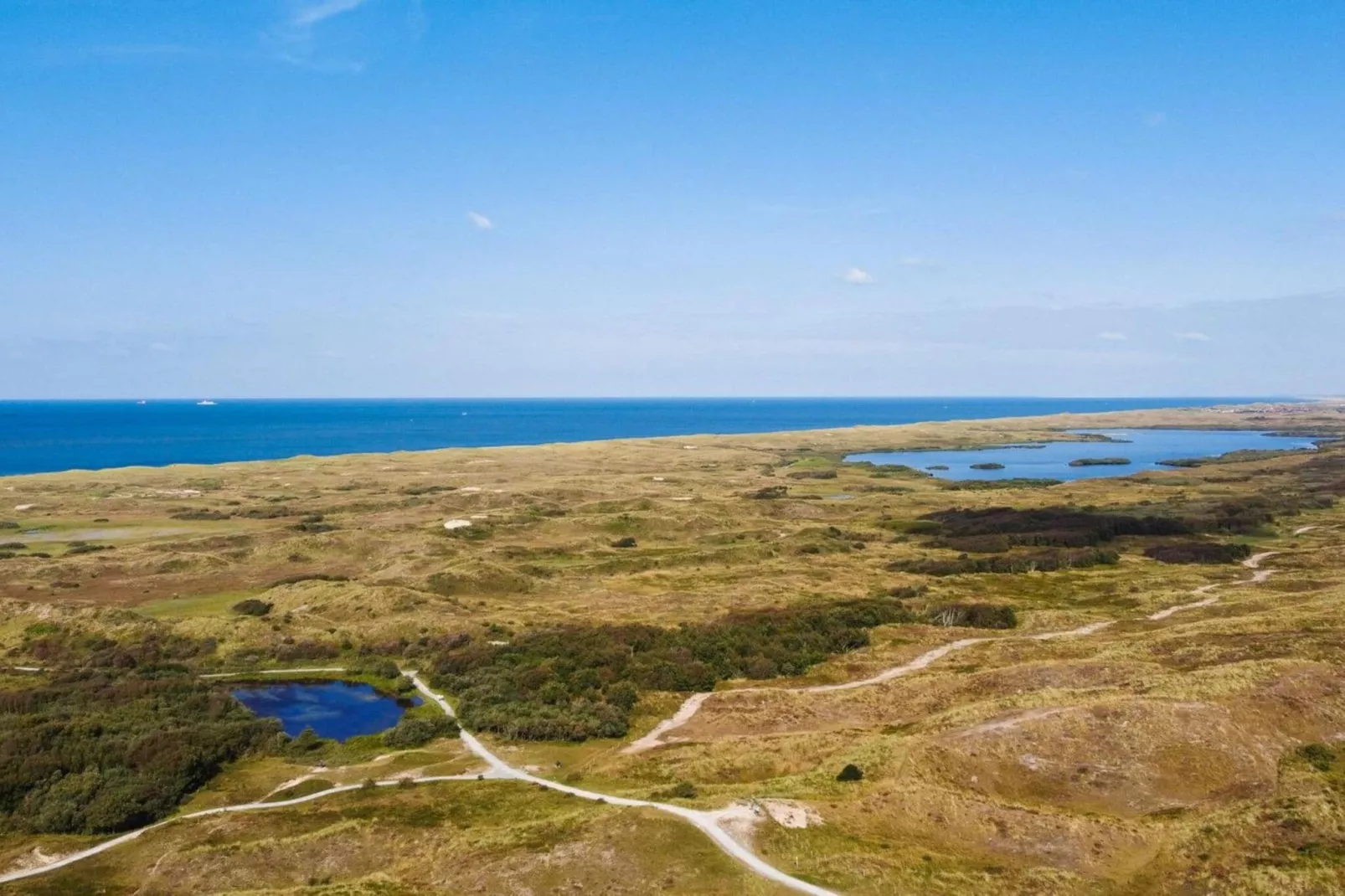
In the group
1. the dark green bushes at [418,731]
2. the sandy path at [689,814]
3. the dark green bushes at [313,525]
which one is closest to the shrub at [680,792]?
the sandy path at [689,814]

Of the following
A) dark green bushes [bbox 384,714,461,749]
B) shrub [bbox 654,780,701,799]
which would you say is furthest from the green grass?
shrub [bbox 654,780,701,799]

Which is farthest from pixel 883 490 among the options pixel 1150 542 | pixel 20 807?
pixel 20 807

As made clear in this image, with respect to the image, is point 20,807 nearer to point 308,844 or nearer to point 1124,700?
point 308,844

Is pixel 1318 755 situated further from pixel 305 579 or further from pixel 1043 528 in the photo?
pixel 305 579

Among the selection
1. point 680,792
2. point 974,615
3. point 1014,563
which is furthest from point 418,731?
point 1014,563

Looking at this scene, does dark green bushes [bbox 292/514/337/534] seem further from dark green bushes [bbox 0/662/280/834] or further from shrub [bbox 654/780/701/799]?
shrub [bbox 654/780/701/799]

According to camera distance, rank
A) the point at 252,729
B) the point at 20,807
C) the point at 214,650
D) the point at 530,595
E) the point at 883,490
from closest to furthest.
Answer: the point at 20,807 → the point at 252,729 → the point at 214,650 → the point at 530,595 → the point at 883,490
